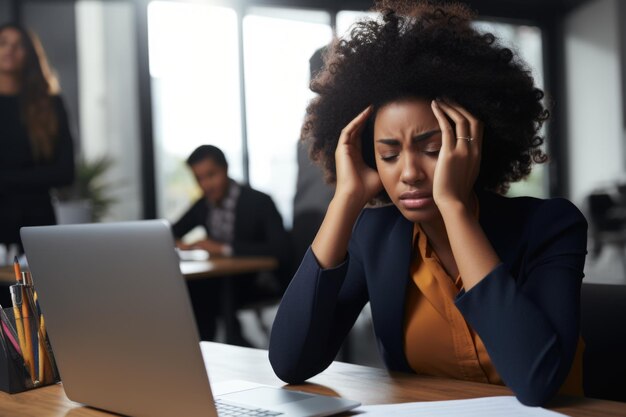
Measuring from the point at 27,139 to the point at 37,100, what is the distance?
0.29m

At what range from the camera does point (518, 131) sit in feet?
4.79

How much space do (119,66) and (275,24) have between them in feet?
4.26

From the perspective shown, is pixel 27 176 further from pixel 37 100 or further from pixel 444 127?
pixel 444 127

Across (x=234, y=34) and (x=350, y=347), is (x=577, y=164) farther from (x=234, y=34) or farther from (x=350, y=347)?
(x=350, y=347)

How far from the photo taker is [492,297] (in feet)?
→ 3.75

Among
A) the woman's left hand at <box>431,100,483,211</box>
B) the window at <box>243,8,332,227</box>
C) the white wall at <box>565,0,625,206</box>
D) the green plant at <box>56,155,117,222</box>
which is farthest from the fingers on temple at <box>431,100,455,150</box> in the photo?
the white wall at <box>565,0,625,206</box>

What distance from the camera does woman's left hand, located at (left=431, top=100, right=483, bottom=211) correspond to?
129cm

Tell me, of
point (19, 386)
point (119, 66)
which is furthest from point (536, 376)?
point (119, 66)

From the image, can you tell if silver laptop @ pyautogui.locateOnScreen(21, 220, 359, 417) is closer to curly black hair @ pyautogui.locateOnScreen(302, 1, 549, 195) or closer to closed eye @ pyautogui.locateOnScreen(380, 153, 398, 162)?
closed eye @ pyautogui.locateOnScreen(380, 153, 398, 162)

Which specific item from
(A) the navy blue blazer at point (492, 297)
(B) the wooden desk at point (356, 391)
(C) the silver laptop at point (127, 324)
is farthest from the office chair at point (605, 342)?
(C) the silver laptop at point (127, 324)

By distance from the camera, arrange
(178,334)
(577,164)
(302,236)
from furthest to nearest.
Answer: (577,164)
(302,236)
(178,334)

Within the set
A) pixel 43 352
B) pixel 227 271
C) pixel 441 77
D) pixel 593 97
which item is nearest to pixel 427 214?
pixel 441 77

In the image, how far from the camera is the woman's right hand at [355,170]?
143cm

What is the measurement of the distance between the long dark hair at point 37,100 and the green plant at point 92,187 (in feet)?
6.32
